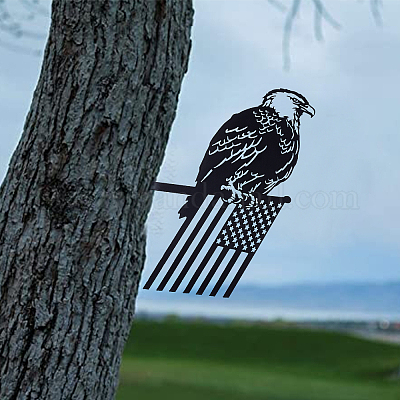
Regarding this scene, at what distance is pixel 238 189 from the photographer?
1.76m

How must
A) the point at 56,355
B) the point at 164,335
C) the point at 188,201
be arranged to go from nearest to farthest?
1. the point at 56,355
2. the point at 188,201
3. the point at 164,335

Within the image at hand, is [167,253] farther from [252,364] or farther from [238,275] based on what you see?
[252,364]

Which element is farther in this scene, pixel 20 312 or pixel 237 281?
pixel 237 281

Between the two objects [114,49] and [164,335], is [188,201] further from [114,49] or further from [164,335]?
[164,335]

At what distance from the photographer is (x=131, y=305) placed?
1.51 m

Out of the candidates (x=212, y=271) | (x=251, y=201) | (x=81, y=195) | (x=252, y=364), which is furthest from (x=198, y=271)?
(x=252, y=364)

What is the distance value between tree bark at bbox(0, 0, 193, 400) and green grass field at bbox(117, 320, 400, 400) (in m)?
3.18

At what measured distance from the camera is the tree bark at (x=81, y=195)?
1.43 metres

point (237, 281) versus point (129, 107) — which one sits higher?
point (129, 107)

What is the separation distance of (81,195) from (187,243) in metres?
0.39

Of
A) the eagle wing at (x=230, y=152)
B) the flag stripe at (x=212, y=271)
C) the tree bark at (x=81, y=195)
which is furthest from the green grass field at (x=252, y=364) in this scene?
the tree bark at (x=81, y=195)

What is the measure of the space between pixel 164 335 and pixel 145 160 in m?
4.62

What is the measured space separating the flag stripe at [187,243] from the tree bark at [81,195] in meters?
0.27

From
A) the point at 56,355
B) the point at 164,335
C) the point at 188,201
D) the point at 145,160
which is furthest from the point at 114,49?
the point at 164,335
